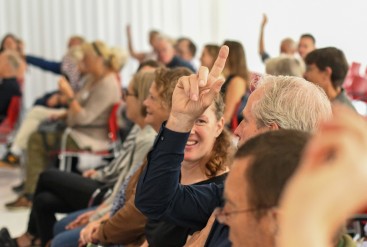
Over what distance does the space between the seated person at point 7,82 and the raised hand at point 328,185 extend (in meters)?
6.25

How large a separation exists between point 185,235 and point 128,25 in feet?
25.1

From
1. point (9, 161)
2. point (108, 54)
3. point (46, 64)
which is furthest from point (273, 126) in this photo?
point (46, 64)

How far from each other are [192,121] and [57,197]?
8.14ft

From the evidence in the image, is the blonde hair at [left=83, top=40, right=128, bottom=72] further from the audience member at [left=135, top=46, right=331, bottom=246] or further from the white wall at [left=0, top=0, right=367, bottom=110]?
the white wall at [left=0, top=0, right=367, bottom=110]

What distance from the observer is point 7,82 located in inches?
264

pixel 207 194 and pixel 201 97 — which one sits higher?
pixel 201 97

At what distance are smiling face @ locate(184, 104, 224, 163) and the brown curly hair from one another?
0.02m

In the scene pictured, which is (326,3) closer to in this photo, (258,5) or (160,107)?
(258,5)

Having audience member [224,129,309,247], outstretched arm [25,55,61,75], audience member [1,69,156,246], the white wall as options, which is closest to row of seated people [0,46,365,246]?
audience member [224,129,309,247]

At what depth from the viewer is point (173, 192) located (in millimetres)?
1835

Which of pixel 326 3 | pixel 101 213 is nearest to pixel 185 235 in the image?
pixel 101 213

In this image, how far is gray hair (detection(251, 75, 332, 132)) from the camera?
5.76ft

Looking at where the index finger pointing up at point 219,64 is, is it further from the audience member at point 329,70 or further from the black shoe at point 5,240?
the black shoe at point 5,240

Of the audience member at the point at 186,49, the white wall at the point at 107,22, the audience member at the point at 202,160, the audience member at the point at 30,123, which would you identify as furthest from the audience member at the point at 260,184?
the white wall at the point at 107,22
